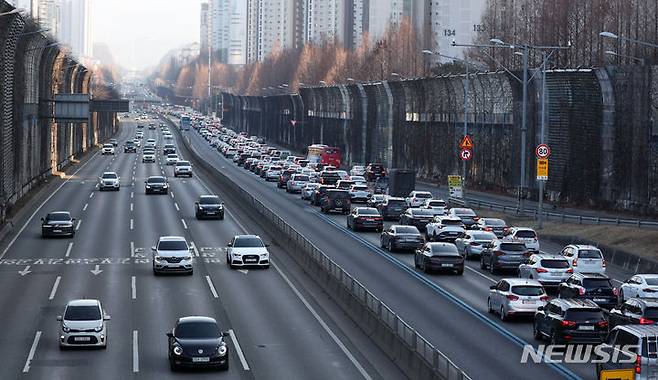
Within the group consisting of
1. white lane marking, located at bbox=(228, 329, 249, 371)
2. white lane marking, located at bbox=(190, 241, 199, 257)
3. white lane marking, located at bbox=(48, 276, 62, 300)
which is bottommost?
white lane marking, located at bbox=(48, 276, 62, 300)

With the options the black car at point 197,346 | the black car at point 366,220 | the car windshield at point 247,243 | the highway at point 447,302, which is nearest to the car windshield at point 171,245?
the car windshield at point 247,243

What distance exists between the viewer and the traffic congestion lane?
31219mm

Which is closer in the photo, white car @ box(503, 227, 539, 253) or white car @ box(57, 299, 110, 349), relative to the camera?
white car @ box(57, 299, 110, 349)

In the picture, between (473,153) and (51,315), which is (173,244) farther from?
(473,153)

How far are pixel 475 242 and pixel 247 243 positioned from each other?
33.6ft

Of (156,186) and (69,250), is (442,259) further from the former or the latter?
(156,186)

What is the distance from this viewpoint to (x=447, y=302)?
4184cm

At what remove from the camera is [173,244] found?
49219 millimetres

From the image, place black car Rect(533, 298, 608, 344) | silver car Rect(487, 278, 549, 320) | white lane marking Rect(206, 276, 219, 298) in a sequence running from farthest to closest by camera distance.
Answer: white lane marking Rect(206, 276, 219, 298)
silver car Rect(487, 278, 549, 320)
black car Rect(533, 298, 608, 344)

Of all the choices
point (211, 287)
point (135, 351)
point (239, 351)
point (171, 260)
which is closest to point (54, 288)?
point (171, 260)

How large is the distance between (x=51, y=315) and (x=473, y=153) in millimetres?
72060

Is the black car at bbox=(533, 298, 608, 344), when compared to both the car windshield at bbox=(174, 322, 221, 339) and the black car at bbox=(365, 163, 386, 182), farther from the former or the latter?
the black car at bbox=(365, 163, 386, 182)

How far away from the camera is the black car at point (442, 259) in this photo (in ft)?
159

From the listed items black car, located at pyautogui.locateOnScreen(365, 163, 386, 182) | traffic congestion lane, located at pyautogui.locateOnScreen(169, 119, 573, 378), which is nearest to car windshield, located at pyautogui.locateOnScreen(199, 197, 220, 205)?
traffic congestion lane, located at pyautogui.locateOnScreen(169, 119, 573, 378)
